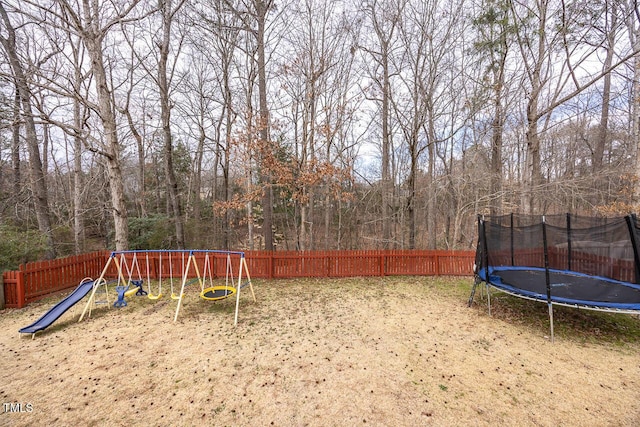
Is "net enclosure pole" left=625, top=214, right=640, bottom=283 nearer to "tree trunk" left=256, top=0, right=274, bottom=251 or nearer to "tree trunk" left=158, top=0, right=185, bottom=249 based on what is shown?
"tree trunk" left=256, top=0, right=274, bottom=251

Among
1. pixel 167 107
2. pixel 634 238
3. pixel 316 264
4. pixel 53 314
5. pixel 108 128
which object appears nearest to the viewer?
pixel 634 238

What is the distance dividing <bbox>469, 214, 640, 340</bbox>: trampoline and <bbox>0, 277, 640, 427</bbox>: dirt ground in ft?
2.34

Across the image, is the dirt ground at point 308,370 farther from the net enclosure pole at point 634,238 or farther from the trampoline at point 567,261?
the net enclosure pole at point 634,238

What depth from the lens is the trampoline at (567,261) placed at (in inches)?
173

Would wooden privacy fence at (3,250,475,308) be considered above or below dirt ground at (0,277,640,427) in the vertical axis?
above

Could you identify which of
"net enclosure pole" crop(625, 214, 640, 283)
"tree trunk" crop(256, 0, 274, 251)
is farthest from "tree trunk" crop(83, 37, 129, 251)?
"net enclosure pole" crop(625, 214, 640, 283)

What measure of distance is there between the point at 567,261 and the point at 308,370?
6774mm

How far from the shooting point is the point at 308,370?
3463 mm

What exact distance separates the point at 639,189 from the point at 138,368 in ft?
40.3

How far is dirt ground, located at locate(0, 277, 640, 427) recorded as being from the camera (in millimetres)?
2689

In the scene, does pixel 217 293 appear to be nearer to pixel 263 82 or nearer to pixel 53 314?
pixel 53 314

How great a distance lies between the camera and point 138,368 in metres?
3.48

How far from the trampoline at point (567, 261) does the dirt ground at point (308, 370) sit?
28.1 inches

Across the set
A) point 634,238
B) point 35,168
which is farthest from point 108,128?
point 634,238
